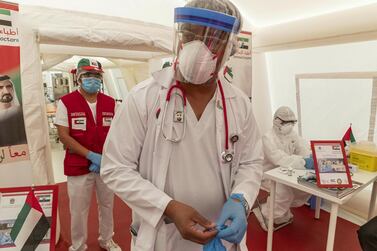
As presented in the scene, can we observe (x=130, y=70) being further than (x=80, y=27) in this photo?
Yes

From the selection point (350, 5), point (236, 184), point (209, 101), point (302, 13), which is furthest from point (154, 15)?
point (236, 184)

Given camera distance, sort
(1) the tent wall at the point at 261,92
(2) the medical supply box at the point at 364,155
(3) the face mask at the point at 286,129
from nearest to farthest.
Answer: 1. (2) the medical supply box at the point at 364,155
2. (3) the face mask at the point at 286,129
3. (1) the tent wall at the point at 261,92

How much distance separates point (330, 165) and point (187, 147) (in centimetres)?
143

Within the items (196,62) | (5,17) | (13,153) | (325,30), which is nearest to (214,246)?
(196,62)

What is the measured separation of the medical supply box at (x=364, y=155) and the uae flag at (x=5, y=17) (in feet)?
9.93

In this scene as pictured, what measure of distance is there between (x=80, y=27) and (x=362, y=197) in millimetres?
3340

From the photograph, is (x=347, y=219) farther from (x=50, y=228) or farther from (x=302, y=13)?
(x=50, y=228)

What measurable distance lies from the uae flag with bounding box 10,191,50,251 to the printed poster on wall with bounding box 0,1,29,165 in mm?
501

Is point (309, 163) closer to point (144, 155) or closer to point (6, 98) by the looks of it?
point (144, 155)

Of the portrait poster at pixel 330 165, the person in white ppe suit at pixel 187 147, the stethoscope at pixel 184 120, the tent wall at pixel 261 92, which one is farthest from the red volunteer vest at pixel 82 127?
the tent wall at pixel 261 92

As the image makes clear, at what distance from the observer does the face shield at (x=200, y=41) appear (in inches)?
30.3

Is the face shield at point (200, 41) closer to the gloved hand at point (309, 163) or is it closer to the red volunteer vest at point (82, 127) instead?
the red volunteer vest at point (82, 127)

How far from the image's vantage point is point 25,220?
1473mm

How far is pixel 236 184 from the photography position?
97cm
